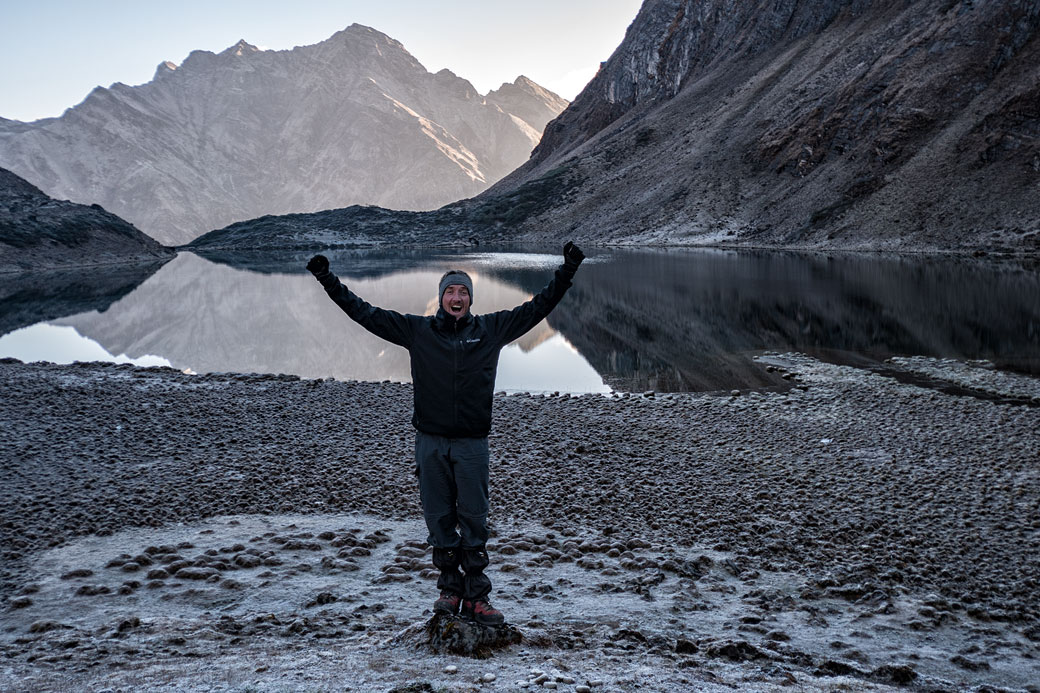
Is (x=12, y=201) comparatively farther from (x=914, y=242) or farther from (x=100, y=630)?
(x=100, y=630)

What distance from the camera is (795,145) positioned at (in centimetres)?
7988

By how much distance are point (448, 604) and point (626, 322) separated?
2461 centimetres

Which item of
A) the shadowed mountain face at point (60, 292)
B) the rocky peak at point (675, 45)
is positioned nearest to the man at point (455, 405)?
the shadowed mountain face at point (60, 292)

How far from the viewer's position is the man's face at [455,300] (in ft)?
19.2

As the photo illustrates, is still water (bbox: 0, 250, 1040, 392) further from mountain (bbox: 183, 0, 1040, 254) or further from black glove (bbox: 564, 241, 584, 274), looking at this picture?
black glove (bbox: 564, 241, 584, 274)

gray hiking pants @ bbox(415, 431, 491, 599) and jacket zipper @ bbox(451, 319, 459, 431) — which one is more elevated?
jacket zipper @ bbox(451, 319, 459, 431)

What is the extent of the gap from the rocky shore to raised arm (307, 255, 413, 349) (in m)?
2.30

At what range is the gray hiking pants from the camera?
5809mm

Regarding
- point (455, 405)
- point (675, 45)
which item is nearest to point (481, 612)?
point (455, 405)

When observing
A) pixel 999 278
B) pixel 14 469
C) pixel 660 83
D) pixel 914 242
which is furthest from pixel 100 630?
pixel 660 83

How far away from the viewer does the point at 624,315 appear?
31.9 meters

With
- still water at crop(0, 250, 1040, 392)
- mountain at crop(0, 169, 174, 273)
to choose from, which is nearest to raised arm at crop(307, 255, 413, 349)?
still water at crop(0, 250, 1040, 392)

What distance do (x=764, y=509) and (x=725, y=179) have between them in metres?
82.5

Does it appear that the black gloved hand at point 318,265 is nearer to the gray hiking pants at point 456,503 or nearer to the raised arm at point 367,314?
the raised arm at point 367,314
